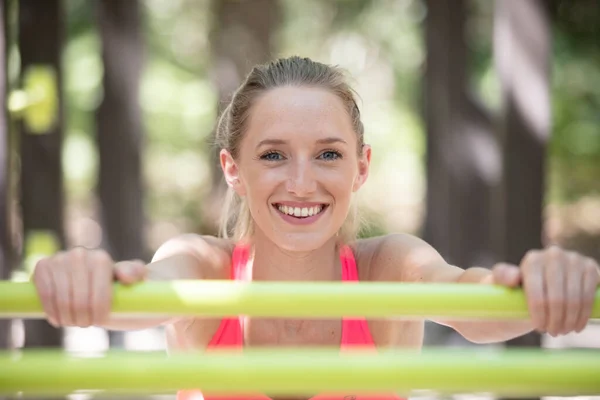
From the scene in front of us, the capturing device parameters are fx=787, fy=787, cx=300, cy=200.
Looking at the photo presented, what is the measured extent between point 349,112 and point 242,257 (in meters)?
0.61

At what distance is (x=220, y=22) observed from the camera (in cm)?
642

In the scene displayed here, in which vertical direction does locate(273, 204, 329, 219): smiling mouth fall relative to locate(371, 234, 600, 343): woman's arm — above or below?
above

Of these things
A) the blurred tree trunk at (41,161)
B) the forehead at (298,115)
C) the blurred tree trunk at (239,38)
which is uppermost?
the blurred tree trunk at (239,38)

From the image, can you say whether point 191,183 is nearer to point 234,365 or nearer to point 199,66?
point 199,66

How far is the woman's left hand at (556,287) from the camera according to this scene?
1.42m

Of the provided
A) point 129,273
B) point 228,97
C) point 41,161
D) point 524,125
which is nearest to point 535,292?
point 129,273

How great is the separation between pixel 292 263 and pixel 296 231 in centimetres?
29

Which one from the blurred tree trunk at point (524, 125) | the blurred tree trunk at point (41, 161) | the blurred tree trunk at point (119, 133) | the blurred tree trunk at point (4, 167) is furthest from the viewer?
the blurred tree trunk at point (119, 133)

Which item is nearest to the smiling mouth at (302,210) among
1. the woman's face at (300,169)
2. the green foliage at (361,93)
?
the woman's face at (300,169)

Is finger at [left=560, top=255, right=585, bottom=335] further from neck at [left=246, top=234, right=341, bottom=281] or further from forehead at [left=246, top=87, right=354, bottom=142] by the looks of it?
neck at [left=246, top=234, right=341, bottom=281]

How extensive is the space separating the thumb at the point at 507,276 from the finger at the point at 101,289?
0.72 metres

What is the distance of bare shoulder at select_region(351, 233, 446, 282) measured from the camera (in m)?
2.34

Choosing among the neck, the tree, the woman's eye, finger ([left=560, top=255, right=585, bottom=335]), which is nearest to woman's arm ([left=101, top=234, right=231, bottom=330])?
the neck

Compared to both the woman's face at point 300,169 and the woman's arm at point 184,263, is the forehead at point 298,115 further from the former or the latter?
the woman's arm at point 184,263
